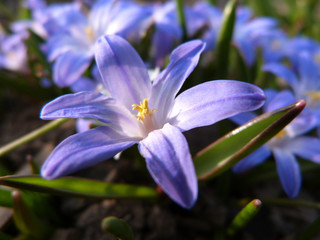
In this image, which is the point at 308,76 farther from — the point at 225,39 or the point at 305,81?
the point at 225,39

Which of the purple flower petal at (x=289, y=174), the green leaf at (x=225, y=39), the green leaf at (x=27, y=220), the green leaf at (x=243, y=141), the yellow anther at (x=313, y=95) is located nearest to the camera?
the green leaf at (x=243, y=141)

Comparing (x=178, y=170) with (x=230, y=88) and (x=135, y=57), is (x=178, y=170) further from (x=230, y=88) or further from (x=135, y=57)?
(x=135, y=57)

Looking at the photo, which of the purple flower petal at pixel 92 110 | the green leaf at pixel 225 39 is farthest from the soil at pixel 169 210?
the green leaf at pixel 225 39

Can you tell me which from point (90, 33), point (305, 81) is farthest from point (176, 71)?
point (305, 81)

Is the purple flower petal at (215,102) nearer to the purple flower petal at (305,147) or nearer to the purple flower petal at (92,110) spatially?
the purple flower petal at (92,110)

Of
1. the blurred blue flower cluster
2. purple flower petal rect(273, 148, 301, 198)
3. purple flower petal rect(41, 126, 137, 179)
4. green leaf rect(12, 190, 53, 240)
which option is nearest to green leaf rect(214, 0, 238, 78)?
the blurred blue flower cluster

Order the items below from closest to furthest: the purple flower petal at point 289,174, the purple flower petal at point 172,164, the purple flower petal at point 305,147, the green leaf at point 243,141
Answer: the purple flower petal at point 172,164 → the green leaf at point 243,141 → the purple flower petal at point 289,174 → the purple flower petal at point 305,147

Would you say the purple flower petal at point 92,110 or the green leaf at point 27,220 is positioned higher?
the purple flower petal at point 92,110

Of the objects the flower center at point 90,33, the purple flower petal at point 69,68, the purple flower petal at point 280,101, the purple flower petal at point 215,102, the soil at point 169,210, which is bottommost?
the soil at point 169,210
